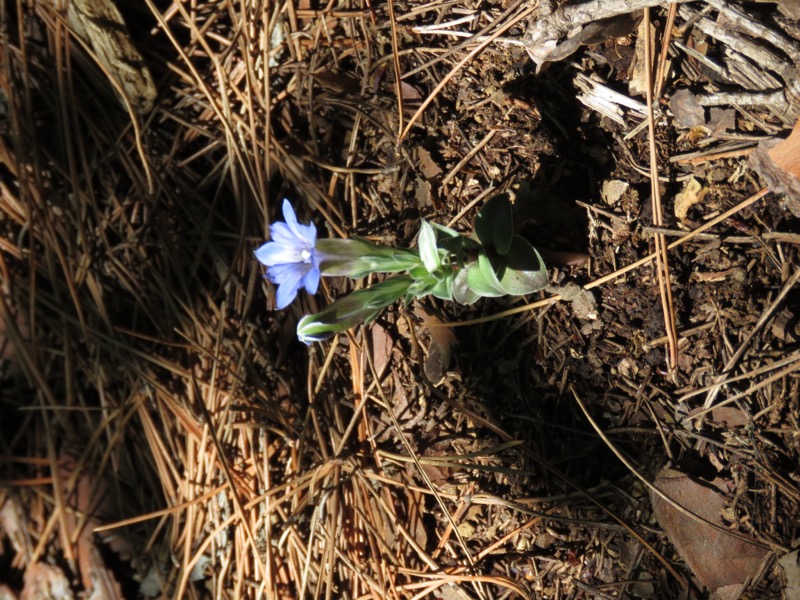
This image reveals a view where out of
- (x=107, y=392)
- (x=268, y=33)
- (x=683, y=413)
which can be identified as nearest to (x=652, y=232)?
(x=683, y=413)

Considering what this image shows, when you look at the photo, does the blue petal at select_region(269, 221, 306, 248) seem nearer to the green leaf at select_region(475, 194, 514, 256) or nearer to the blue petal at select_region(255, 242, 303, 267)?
the blue petal at select_region(255, 242, 303, 267)

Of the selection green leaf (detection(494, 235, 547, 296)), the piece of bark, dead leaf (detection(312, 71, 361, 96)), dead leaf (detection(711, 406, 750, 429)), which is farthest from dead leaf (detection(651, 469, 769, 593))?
dead leaf (detection(312, 71, 361, 96))

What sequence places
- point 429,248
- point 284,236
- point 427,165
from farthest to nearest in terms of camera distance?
point 427,165 < point 284,236 < point 429,248

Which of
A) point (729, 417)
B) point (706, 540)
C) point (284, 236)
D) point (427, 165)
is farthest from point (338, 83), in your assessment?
point (706, 540)

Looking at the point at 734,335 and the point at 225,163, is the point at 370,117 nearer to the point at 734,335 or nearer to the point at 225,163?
Result: the point at 225,163

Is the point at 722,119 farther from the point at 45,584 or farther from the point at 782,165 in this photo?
the point at 45,584

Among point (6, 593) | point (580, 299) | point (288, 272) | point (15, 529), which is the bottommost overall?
point (6, 593)

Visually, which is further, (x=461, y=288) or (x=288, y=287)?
(x=461, y=288)
